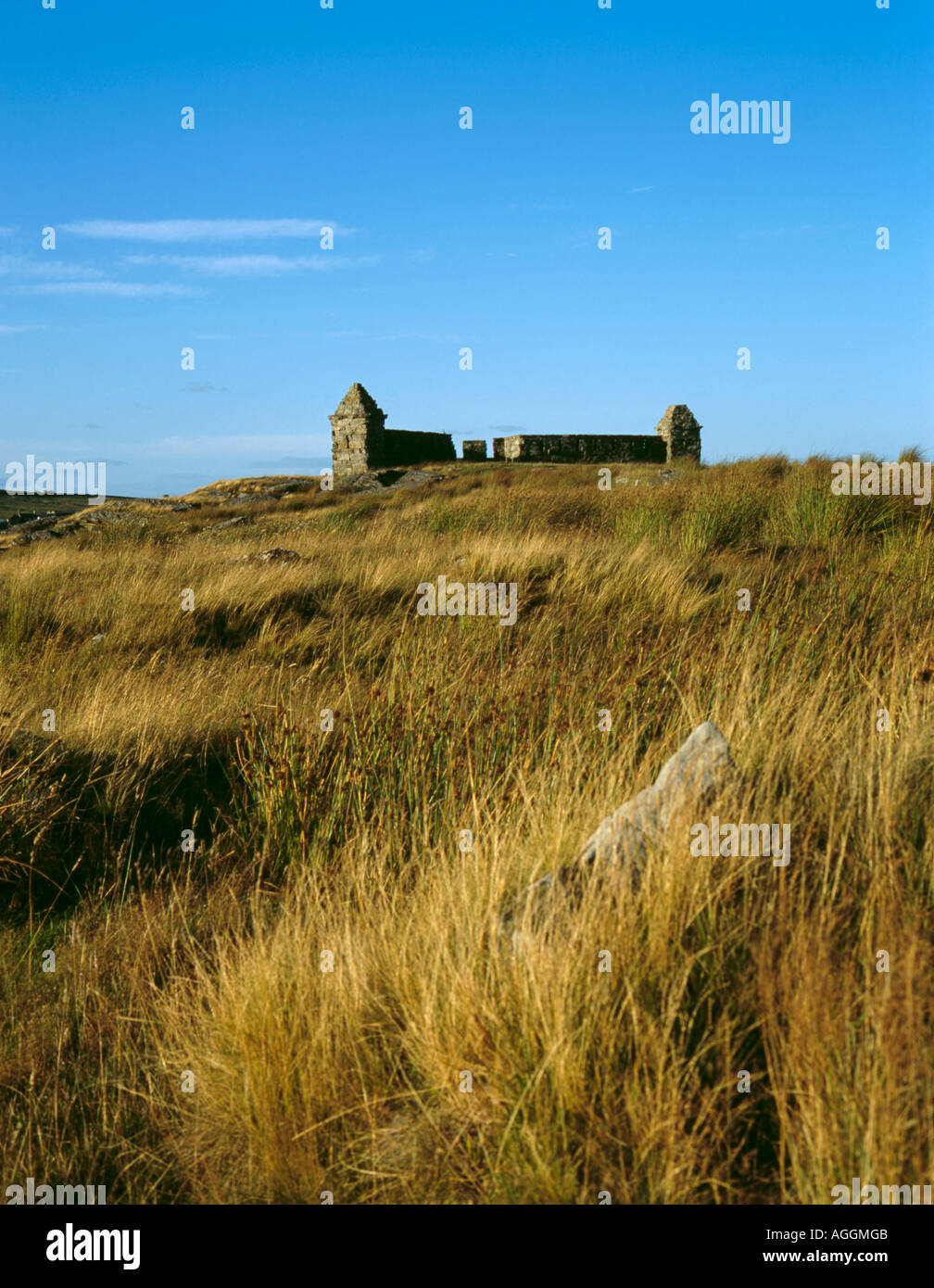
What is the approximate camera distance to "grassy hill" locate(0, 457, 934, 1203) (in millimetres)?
1760

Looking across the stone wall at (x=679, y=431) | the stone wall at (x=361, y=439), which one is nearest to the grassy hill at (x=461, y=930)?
the stone wall at (x=361, y=439)

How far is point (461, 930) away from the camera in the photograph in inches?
88.0

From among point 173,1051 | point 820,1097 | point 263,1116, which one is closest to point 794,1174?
point 820,1097

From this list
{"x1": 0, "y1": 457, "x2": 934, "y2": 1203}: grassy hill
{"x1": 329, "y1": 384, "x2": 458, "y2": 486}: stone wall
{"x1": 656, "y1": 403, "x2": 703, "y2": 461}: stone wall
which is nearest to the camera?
{"x1": 0, "y1": 457, "x2": 934, "y2": 1203}: grassy hill

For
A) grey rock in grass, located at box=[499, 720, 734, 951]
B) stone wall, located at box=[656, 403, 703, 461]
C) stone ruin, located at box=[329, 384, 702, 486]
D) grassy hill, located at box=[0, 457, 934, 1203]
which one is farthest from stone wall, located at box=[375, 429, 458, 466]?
grey rock in grass, located at box=[499, 720, 734, 951]

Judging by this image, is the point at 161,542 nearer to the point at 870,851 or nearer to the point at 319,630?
the point at 319,630

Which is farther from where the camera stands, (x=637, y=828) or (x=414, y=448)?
(x=414, y=448)

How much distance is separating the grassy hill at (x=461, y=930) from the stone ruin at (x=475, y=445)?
22334 millimetres

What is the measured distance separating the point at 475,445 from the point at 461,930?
28.5 m

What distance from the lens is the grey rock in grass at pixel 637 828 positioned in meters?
2.24

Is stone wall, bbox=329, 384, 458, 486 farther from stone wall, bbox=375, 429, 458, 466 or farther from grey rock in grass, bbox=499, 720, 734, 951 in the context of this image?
grey rock in grass, bbox=499, 720, 734, 951

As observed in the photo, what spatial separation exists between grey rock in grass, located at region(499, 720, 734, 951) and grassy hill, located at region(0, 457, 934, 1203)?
78 mm

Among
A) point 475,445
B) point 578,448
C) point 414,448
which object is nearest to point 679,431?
point 578,448

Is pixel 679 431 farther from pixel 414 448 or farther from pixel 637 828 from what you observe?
pixel 637 828
